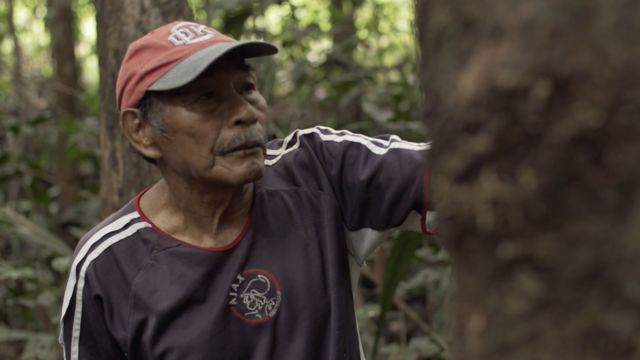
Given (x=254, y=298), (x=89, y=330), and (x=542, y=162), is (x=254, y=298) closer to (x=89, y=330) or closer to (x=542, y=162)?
(x=89, y=330)

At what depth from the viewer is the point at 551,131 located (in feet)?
2.82

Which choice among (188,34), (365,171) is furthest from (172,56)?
(365,171)

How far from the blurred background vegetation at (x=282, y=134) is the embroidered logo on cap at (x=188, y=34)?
1.20 meters

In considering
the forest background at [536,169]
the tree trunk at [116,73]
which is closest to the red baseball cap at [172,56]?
the tree trunk at [116,73]

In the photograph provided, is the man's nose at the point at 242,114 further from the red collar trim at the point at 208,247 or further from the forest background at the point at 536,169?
Result: the forest background at the point at 536,169

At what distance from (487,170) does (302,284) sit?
5.06 feet

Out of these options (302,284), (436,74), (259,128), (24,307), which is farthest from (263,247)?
(24,307)

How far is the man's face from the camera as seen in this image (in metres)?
2.36

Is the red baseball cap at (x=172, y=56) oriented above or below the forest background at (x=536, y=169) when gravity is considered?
below

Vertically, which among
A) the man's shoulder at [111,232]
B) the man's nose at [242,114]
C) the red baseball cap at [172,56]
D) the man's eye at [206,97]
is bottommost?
the man's shoulder at [111,232]

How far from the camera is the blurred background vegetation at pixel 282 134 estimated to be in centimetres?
432

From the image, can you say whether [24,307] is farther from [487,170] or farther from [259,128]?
[487,170]

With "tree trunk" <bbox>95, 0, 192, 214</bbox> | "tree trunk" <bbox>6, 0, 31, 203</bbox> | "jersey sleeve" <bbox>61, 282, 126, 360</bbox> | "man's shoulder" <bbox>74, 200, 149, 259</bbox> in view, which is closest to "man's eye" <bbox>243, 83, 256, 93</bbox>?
"man's shoulder" <bbox>74, 200, 149, 259</bbox>

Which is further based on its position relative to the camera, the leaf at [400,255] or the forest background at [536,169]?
the leaf at [400,255]
